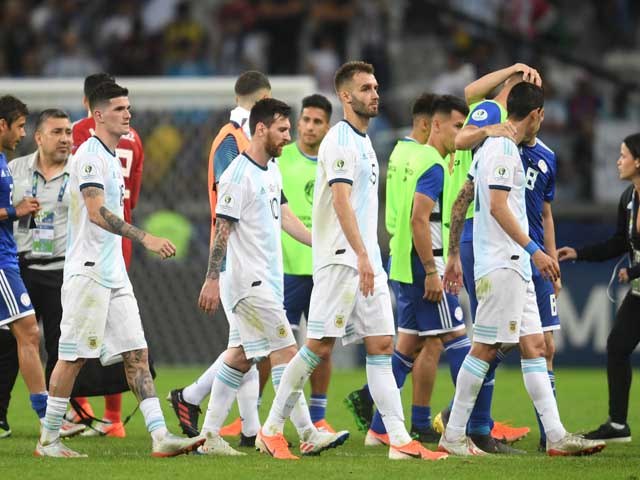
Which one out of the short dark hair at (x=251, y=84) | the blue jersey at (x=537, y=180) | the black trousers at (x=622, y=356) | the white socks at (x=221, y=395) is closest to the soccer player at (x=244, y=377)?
the short dark hair at (x=251, y=84)

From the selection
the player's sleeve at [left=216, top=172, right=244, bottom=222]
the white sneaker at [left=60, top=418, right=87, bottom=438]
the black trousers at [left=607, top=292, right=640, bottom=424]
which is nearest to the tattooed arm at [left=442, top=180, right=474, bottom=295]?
the player's sleeve at [left=216, top=172, right=244, bottom=222]

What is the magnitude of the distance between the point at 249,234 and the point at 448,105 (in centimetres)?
239

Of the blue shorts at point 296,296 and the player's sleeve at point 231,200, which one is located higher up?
the player's sleeve at point 231,200

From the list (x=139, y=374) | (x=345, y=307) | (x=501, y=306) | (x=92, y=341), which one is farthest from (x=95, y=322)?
(x=501, y=306)

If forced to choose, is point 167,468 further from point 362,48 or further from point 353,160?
point 362,48

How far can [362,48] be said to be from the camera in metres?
20.4

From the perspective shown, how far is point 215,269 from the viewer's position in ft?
28.2

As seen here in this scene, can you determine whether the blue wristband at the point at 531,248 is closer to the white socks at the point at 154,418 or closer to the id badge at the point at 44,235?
the white socks at the point at 154,418

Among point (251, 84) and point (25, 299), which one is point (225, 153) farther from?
point (25, 299)

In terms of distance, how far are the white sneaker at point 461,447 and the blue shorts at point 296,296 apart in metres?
2.36

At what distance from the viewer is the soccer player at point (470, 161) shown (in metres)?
9.13

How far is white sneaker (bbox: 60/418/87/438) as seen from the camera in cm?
1045

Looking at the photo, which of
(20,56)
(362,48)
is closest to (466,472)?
(362,48)

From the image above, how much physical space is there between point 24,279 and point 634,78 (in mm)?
12644
